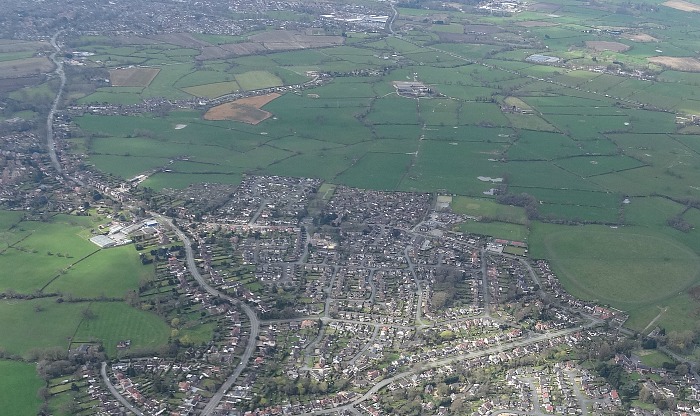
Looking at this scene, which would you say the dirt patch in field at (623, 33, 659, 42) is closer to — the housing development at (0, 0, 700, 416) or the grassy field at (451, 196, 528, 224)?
the housing development at (0, 0, 700, 416)

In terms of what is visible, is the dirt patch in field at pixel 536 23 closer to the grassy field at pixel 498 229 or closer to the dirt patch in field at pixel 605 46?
the dirt patch in field at pixel 605 46

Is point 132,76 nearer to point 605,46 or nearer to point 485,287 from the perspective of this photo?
point 485,287

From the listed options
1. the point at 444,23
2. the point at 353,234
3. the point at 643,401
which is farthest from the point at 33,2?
the point at 643,401

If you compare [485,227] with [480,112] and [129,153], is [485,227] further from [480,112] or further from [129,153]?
[129,153]

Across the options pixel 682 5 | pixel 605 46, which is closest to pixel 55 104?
pixel 605 46

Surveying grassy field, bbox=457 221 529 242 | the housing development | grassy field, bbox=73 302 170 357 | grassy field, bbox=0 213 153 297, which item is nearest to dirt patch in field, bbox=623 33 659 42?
the housing development

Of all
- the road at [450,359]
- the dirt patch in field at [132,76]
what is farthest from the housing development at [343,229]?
the dirt patch in field at [132,76]

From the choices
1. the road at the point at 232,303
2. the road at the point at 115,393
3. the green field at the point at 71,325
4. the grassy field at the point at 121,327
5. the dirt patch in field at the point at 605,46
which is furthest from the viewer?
the dirt patch in field at the point at 605,46
